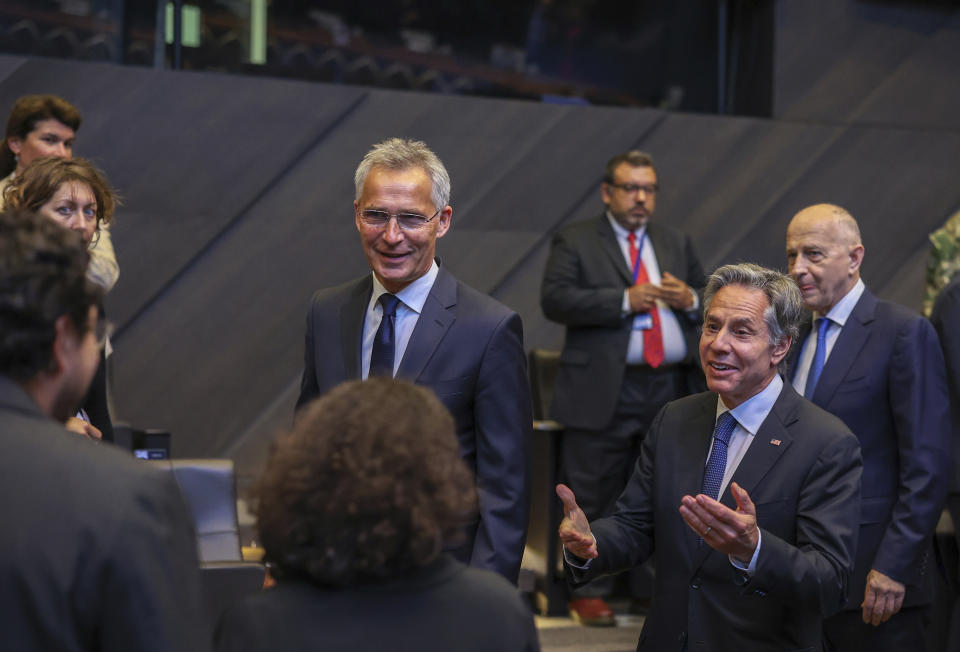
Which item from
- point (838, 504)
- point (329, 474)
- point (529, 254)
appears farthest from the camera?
point (529, 254)

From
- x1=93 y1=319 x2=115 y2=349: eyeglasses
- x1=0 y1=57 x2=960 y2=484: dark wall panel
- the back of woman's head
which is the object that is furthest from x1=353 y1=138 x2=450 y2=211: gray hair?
x1=0 y1=57 x2=960 y2=484: dark wall panel

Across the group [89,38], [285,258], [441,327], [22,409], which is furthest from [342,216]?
[22,409]

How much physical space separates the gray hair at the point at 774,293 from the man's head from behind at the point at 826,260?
23.5 inches

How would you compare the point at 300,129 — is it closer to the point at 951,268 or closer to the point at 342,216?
the point at 342,216

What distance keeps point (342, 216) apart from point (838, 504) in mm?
3553

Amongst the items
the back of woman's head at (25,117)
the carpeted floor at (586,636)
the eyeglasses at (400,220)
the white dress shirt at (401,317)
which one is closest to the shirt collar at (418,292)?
the white dress shirt at (401,317)

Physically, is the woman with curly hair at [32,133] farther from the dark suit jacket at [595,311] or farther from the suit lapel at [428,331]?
the dark suit jacket at [595,311]

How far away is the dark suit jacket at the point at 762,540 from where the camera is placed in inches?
92.0

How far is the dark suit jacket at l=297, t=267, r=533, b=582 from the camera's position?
241 cm

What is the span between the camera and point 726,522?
7.13 feet

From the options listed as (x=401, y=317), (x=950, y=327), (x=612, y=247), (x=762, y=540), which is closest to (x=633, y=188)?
(x=612, y=247)

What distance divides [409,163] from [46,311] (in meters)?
1.30

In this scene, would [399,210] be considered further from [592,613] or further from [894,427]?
[592,613]

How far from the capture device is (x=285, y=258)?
5.48 metres
